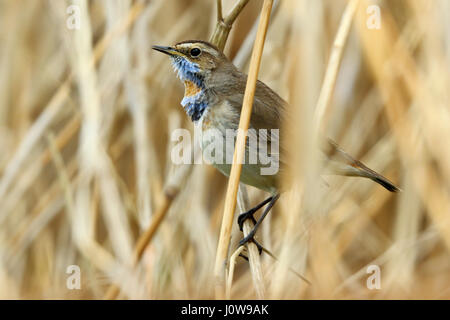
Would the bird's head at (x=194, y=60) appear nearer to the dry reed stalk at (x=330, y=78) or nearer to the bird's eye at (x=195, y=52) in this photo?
the bird's eye at (x=195, y=52)

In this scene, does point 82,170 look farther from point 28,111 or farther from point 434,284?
point 434,284

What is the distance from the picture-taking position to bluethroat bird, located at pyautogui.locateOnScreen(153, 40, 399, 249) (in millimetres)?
1794

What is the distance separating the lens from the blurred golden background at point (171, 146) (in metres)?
2.01

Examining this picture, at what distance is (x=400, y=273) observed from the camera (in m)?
2.22

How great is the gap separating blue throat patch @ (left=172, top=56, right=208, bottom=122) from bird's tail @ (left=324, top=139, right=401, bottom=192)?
43 cm

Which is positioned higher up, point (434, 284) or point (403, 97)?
point (403, 97)

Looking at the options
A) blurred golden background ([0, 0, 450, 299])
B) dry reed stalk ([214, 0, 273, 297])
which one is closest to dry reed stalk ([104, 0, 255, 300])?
blurred golden background ([0, 0, 450, 299])

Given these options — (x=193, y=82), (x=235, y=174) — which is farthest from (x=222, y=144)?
(x=235, y=174)

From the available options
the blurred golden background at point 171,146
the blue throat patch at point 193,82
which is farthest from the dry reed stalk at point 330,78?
the blue throat patch at point 193,82

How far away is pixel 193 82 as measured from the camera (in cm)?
186

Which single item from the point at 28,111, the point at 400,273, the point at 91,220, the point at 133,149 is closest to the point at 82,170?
the point at 91,220

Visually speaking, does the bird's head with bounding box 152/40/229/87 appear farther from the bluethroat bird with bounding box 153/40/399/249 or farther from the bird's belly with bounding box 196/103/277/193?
the bird's belly with bounding box 196/103/277/193

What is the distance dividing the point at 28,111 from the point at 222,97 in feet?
4.36
